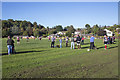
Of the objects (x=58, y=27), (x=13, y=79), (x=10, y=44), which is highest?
(x=58, y=27)

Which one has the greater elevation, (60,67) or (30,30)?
(30,30)

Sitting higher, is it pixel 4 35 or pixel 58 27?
pixel 58 27

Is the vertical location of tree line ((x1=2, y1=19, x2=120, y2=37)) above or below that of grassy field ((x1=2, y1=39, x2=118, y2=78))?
above

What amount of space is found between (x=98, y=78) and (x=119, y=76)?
1039 mm


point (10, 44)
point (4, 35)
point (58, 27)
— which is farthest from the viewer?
point (58, 27)

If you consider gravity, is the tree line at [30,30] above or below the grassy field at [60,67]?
above

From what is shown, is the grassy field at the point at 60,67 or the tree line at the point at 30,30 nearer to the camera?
the grassy field at the point at 60,67

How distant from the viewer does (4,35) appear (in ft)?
248

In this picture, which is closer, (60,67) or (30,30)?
(60,67)

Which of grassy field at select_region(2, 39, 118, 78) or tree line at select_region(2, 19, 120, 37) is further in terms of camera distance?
tree line at select_region(2, 19, 120, 37)

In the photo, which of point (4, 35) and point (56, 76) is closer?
point (56, 76)

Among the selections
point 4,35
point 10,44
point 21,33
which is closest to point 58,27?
point 21,33

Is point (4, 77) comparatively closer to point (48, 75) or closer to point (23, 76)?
point (23, 76)

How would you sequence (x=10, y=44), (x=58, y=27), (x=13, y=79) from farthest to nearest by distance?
(x=58, y=27)
(x=10, y=44)
(x=13, y=79)
